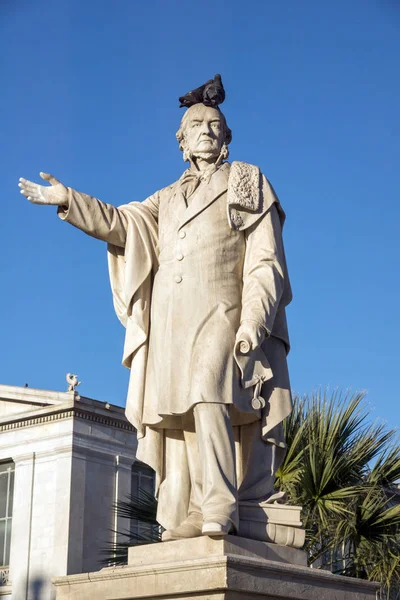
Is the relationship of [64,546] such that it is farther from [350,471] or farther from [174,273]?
[174,273]

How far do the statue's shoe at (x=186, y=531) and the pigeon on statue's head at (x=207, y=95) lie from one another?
305cm

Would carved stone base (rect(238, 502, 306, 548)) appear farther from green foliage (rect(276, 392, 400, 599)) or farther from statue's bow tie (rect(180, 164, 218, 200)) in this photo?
green foliage (rect(276, 392, 400, 599))

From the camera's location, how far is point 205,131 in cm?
768

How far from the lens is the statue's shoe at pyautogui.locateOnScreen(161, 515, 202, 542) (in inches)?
263

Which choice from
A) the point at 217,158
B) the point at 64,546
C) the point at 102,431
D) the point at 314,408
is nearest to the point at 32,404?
the point at 102,431

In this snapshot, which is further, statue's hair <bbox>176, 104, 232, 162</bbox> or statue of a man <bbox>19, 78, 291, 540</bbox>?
statue's hair <bbox>176, 104, 232, 162</bbox>

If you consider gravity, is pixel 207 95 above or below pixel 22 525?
below

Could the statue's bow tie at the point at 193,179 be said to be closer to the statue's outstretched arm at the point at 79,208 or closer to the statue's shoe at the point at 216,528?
the statue's outstretched arm at the point at 79,208

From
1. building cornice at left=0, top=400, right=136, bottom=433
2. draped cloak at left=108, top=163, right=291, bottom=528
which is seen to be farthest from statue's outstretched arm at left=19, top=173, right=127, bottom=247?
building cornice at left=0, top=400, right=136, bottom=433

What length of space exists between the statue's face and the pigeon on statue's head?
6 centimetres

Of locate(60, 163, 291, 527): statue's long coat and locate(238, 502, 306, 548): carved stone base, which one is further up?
locate(60, 163, 291, 527): statue's long coat

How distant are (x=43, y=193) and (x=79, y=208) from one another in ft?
0.90

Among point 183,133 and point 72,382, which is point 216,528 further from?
point 72,382

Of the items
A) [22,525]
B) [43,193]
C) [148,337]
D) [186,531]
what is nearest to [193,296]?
[148,337]
